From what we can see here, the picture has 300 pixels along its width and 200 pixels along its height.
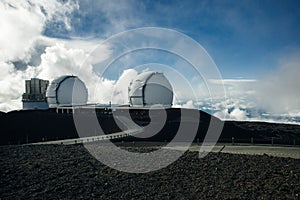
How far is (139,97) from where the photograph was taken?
48094 mm

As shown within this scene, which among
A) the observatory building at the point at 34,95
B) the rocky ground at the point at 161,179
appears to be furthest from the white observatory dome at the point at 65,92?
the rocky ground at the point at 161,179

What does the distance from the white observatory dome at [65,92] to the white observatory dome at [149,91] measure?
1550 cm

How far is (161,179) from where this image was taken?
15.5m

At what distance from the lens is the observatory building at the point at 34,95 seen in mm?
64812

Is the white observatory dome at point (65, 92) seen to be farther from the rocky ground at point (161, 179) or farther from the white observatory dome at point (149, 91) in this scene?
the rocky ground at point (161, 179)

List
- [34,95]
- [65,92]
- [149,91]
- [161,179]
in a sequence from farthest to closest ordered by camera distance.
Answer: [34,95], [65,92], [149,91], [161,179]

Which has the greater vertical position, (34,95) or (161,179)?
(34,95)

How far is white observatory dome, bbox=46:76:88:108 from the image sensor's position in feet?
189

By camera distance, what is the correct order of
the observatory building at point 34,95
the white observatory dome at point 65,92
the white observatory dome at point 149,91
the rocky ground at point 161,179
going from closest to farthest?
the rocky ground at point 161,179 < the white observatory dome at point 149,91 < the white observatory dome at point 65,92 < the observatory building at point 34,95

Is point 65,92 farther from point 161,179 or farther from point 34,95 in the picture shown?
point 161,179

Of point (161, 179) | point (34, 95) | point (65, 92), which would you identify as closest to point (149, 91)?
point (65, 92)

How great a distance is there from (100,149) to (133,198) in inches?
354

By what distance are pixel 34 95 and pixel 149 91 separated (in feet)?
110

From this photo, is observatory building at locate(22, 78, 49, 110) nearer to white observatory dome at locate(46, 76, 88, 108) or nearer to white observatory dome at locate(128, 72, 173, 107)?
white observatory dome at locate(46, 76, 88, 108)
